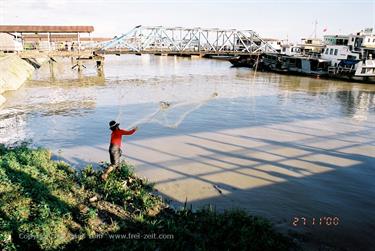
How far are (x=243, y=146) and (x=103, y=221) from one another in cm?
946

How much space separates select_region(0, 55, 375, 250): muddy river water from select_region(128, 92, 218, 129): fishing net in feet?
0.50

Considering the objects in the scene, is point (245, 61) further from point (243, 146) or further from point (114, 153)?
point (114, 153)

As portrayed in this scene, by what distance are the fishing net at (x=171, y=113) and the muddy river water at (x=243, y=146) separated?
0.50ft

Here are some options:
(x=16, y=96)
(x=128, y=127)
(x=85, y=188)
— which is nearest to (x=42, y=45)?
(x=16, y=96)

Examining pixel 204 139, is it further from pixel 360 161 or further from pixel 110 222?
pixel 110 222

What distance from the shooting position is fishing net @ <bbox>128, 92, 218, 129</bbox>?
20.1 meters

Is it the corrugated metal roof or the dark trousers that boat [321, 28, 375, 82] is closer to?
the corrugated metal roof

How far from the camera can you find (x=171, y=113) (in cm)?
2333

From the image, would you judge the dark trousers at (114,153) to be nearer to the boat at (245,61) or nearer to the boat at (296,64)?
the boat at (296,64)

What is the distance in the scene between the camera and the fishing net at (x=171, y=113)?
792 inches

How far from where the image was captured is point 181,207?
953cm

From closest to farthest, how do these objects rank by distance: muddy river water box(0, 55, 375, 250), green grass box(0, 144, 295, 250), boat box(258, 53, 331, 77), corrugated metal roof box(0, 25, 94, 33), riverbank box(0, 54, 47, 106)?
green grass box(0, 144, 295, 250), muddy river water box(0, 55, 375, 250), riverbank box(0, 54, 47, 106), boat box(258, 53, 331, 77), corrugated metal roof box(0, 25, 94, 33)
